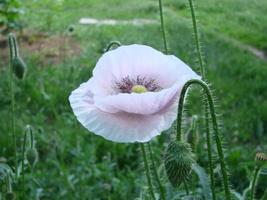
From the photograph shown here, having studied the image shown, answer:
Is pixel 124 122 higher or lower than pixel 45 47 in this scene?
lower

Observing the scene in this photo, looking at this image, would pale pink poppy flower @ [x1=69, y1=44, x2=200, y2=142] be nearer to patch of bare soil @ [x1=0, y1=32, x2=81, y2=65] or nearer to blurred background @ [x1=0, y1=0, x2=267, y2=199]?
blurred background @ [x1=0, y1=0, x2=267, y2=199]

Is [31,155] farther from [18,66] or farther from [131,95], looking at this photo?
[131,95]

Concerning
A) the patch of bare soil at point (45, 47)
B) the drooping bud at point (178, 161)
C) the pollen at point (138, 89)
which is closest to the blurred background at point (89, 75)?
the patch of bare soil at point (45, 47)

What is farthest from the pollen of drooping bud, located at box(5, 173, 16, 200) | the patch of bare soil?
the patch of bare soil

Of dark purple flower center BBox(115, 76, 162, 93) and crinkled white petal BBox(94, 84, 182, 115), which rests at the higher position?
dark purple flower center BBox(115, 76, 162, 93)

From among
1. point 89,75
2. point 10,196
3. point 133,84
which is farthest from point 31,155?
point 89,75

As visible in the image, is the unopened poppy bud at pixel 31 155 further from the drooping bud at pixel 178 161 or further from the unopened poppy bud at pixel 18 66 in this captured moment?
the drooping bud at pixel 178 161

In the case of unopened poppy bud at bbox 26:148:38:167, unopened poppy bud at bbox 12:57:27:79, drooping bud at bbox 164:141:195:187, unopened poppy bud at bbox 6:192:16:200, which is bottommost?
unopened poppy bud at bbox 6:192:16:200

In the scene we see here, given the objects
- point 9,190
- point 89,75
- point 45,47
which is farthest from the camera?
point 45,47
